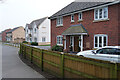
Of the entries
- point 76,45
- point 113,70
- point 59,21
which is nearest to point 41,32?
point 59,21

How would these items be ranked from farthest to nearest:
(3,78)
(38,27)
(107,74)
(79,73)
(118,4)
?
(38,27), (118,4), (3,78), (79,73), (107,74)

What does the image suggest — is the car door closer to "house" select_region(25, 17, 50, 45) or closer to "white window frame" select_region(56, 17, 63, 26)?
"white window frame" select_region(56, 17, 63, 26)

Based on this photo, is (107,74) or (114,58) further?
(114,58)

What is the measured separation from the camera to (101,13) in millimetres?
12312

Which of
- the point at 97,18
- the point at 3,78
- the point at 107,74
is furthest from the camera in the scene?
the point at 97,18

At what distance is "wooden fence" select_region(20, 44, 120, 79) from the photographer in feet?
11.6

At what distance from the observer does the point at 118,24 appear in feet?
35.7

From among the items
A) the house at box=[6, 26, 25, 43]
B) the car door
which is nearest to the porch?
the car door

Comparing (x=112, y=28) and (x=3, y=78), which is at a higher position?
(x=112, y=28)

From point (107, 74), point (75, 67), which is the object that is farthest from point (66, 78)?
point (107, 74)

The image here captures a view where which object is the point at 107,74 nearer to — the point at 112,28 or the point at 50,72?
the point at 50,72

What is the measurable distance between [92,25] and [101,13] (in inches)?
66.7

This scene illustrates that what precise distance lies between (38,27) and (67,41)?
802 inches

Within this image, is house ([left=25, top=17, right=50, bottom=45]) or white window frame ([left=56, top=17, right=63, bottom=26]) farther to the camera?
house ([left=25, top=17, right=50, bottom=45])
